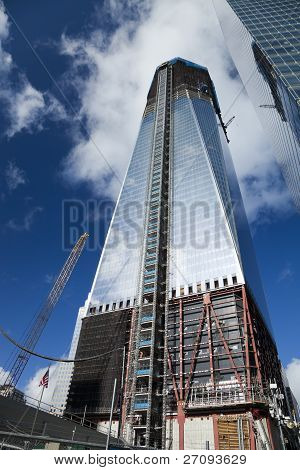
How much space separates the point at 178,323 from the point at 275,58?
6004 centimetres

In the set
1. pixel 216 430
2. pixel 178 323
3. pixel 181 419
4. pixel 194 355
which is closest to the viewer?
pixel 216 430

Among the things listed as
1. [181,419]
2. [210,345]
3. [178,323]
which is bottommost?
[181,419]

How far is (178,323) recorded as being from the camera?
7781 centimetres

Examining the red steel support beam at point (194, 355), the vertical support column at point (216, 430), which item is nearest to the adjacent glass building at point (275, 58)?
the red steel support beam at point (194, 355)

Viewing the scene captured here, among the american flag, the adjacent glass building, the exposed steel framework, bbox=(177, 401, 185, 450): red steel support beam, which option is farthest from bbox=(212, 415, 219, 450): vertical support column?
the adjacent glass building

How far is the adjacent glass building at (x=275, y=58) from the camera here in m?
62.1

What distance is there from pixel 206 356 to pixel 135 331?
618 inches

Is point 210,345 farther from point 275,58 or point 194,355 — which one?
point 275,58

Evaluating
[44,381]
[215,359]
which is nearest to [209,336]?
[215,359]

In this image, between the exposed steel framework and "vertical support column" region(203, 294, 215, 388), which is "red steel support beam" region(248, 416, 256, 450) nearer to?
the exposed steel framework

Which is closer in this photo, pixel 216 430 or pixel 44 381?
pixel 44 381

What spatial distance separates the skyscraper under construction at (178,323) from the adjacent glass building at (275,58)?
24.5m
